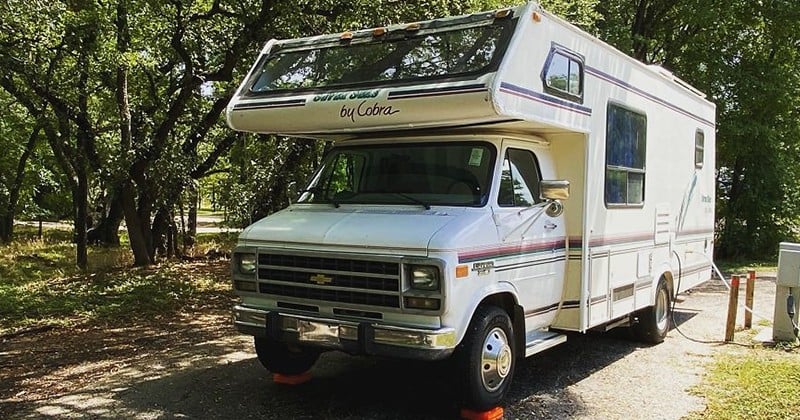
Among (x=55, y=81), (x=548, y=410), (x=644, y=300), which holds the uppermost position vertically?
(x=55, y=81)

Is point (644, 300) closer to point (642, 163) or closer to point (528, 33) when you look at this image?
point (642, 163)

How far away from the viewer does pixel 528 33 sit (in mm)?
5465

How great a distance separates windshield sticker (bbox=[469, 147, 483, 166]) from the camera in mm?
5699

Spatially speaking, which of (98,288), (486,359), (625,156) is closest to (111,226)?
(98,288)

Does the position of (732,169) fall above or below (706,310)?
above

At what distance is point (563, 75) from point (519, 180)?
3.26 ft

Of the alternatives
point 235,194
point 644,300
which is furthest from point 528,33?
point 235,194

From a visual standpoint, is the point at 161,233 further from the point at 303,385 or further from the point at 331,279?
the point at 331,279

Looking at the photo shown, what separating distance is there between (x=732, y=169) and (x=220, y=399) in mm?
19007

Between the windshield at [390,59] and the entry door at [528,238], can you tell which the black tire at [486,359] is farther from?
the windshield at [390,59]

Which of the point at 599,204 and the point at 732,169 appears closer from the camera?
the point at 599,204

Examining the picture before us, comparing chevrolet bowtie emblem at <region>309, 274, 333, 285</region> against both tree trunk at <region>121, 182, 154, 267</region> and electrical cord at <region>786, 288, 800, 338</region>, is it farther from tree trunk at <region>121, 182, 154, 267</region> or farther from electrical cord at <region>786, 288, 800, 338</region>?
tree trunk at <region>121, 182, 154, 267</region>

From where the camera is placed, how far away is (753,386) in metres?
6.40

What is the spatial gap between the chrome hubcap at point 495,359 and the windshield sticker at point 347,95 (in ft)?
6.85
